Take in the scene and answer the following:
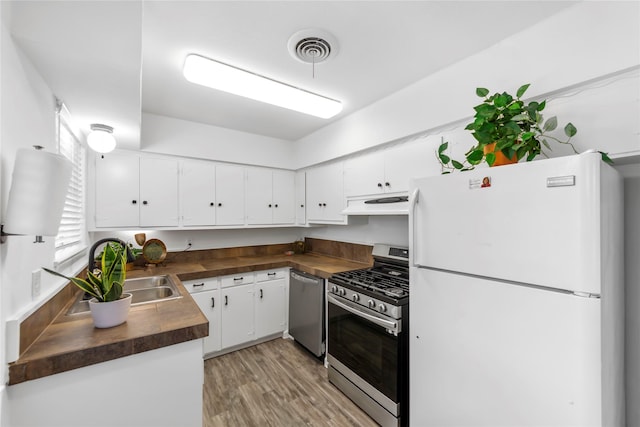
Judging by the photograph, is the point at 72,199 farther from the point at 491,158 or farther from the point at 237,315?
the point at 491,158

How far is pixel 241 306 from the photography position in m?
2.93

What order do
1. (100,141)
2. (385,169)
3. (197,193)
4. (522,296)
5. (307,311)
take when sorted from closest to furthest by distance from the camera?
(522,296), (100,141), (385,169), (307,311), (197,193)

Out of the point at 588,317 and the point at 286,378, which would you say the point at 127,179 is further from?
the point at 588,317

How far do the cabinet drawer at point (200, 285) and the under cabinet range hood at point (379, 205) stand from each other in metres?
1.51

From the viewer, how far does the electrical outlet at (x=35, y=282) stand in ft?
3.85

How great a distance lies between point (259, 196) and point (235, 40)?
2028 mm

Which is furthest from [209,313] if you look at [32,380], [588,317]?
[588,317]

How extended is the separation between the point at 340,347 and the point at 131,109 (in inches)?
91.4

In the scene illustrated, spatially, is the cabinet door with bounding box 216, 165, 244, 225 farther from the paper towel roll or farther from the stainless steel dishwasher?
the paper towel roll

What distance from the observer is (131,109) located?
1728mm

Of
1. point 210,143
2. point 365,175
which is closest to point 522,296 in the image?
point 365,175

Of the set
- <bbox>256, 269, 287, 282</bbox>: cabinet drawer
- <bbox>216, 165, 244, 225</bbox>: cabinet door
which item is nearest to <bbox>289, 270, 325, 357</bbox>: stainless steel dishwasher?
<bbox>256, 269, 287, 282</bbox>: cabinet drawer

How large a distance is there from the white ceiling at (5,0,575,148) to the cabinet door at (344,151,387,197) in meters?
0.65

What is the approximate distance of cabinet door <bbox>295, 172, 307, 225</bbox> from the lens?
3.63 m
